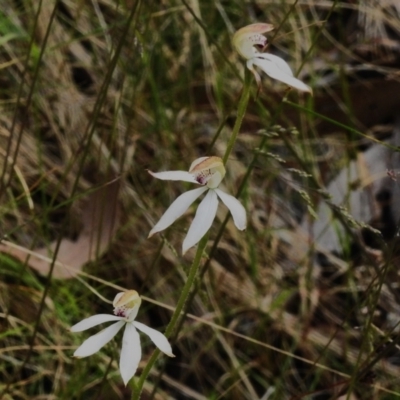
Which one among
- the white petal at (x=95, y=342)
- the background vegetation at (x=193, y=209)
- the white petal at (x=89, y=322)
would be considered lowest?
the background vegetation at (x=193, y=209)

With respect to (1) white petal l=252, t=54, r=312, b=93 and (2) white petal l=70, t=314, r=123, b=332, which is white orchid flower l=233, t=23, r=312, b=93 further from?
(2) white petal l=70, t=314, r=123, b=332

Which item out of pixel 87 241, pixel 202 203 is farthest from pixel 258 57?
pixel 87 241

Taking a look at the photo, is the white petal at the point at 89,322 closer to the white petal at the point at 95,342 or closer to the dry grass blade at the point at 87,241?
the white petal at the point at 95,342

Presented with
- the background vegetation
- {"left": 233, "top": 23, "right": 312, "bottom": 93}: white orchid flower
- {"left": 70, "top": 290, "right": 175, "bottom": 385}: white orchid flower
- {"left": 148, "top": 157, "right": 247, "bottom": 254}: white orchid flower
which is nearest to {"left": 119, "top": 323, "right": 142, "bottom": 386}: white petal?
{"left": 70, "top": 290, "right": 175, "bottom": 385}: white orchid flower

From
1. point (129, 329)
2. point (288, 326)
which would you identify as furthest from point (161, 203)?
point (129, 329)

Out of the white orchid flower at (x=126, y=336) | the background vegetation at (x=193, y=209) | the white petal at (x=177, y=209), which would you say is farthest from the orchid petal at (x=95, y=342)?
the background vegetation at (x=193, y=209)

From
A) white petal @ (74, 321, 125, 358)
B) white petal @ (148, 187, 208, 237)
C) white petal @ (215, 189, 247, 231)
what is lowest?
white petal @ (74, 321, 125, 358)
